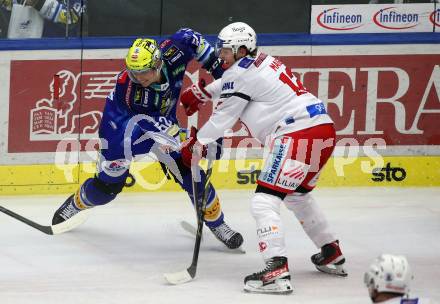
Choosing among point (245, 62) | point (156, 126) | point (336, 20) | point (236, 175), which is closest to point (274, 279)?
point (245, 62)

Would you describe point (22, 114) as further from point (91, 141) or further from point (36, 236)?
point (36, 236)

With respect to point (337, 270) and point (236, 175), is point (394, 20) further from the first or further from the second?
point (337, 270)

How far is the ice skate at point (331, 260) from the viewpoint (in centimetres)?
686

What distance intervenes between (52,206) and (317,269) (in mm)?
2350

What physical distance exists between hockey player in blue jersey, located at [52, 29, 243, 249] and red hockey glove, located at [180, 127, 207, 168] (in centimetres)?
13

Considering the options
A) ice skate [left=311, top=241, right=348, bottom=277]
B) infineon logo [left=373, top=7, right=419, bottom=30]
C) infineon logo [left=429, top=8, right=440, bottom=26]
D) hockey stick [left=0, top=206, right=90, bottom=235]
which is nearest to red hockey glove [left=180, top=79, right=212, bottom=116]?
ice skate [left=311, top=241, right=348, bottom=277]

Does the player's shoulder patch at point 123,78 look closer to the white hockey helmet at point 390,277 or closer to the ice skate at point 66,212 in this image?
the ice skate at point 66,212

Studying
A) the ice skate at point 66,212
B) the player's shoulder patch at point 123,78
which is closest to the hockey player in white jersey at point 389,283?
the player's shoulder patch at point 123,78

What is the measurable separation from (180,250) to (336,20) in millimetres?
2547

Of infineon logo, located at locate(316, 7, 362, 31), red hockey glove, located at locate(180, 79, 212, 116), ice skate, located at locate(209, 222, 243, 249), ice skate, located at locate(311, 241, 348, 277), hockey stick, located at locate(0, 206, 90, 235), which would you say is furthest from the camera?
infineon logo, located at locate(316, 7, 362, 31)

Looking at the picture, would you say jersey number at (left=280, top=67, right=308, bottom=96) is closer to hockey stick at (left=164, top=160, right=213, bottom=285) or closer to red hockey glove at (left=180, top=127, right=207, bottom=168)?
red hockey glove at (left=180, top=127, right=207, bottom=168)

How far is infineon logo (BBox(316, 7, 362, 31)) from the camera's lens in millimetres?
9148

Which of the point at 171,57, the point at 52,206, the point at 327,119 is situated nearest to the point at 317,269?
the point at 327,119

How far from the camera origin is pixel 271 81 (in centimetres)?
652
